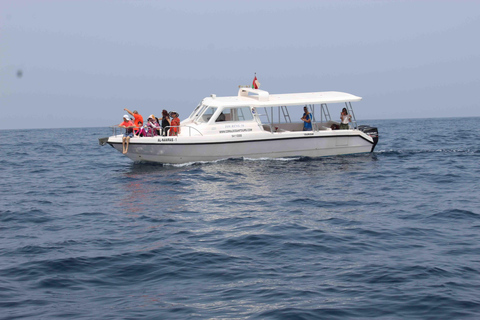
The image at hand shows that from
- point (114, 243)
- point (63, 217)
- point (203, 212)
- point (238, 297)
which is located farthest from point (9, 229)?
point (238, 297)

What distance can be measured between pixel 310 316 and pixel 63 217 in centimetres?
771

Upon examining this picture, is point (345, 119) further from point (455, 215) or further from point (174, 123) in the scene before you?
point (455, 215)

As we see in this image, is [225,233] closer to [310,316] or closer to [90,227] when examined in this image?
[90,227]

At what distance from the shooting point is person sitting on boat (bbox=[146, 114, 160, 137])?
806 inches

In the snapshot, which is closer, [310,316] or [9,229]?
[310,316]

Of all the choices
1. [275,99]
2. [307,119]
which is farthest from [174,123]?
[307,119]

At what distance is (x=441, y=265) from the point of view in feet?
26.7

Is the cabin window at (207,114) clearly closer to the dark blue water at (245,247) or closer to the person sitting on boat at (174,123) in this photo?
the person sitting on boat at (174,123)

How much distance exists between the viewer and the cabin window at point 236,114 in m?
20.6

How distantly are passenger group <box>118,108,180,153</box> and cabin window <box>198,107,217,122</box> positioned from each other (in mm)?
1005

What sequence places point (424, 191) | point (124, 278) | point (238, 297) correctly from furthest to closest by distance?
point (424, 191), point (124, 278), point (238, 297)

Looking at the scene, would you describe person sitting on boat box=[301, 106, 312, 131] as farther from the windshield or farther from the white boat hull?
the windshield

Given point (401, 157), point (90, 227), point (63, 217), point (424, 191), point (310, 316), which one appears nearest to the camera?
point (310, 316)

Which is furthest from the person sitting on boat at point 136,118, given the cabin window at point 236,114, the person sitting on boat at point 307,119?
the person sitting on boat at point 307,119
